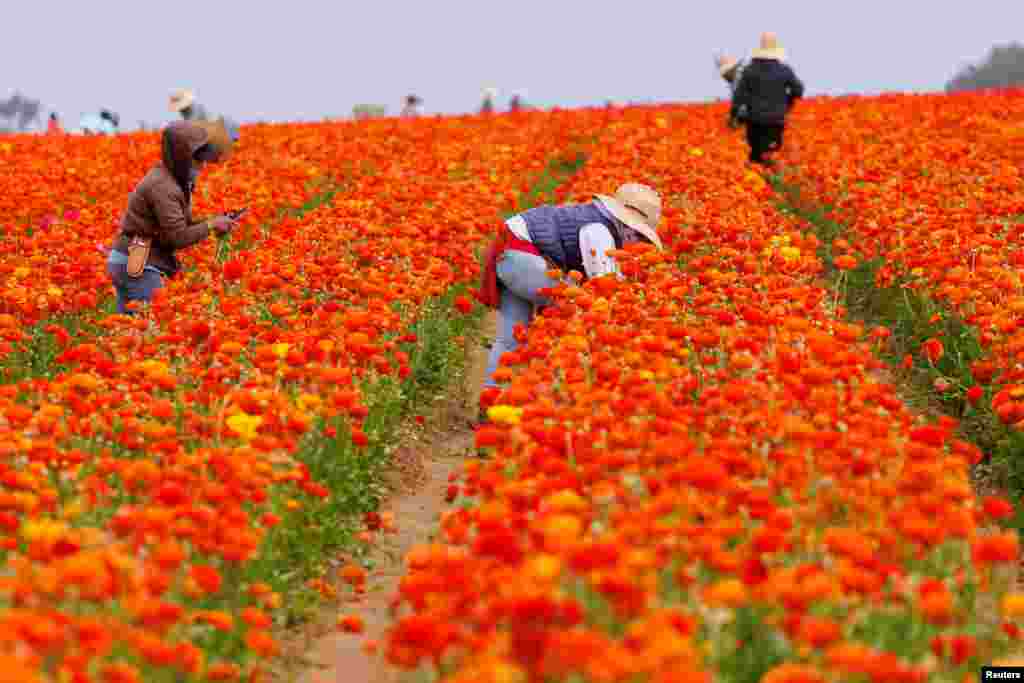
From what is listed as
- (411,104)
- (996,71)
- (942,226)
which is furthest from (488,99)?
(996,71)

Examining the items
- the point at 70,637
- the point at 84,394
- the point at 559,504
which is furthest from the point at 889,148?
the point at 70,637

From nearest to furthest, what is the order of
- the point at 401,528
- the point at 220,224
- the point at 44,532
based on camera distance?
the point at 44,532 → the point at 401,528 → the point at 220,224

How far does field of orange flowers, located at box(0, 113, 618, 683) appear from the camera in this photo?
422 cm

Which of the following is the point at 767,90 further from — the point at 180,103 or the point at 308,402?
the point at 308,402

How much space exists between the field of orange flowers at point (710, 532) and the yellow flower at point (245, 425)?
96 centimetres

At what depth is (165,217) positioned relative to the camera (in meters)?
9.10

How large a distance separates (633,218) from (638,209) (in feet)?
0.26

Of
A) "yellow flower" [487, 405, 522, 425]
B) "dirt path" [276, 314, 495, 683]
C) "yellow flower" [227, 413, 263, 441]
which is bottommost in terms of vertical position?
"dirt path" [276, 314, 495, 683]

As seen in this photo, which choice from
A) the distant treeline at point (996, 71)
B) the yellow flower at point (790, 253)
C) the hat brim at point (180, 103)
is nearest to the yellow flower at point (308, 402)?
the yellow flower at point (790, 253)

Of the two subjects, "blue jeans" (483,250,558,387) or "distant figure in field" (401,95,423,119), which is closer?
"blue jeans" (483,250,558,387)

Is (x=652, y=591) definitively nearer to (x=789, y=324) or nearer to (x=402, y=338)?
(x=789, y=324)

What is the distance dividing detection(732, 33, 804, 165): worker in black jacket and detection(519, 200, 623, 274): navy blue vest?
9971 mm

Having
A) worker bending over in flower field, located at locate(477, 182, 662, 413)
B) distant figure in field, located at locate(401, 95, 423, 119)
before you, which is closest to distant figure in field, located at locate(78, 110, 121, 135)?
distant figure in field, located at locate(401, 95, 423, 119)

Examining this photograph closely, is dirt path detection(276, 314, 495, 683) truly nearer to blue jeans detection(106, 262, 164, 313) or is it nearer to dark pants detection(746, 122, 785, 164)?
blue jeans detection(106, 262, 164, 313)
